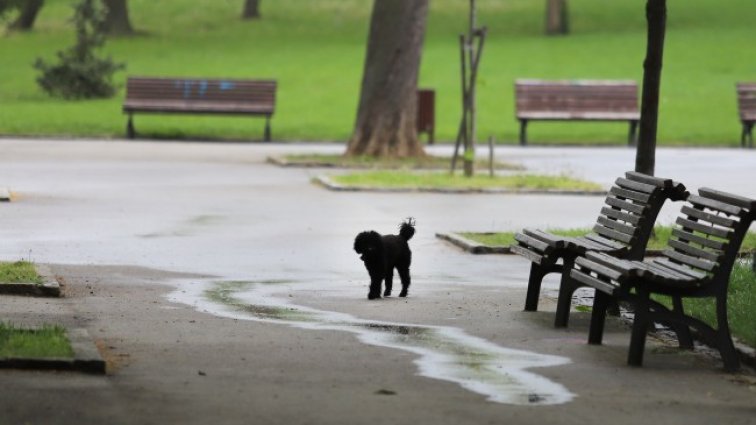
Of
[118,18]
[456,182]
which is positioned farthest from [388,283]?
[118,18]

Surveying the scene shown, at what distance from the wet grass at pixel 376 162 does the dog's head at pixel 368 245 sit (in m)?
14.9

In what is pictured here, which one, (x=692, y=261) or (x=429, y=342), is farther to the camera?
(x=429, y=342)

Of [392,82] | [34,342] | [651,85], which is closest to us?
[34,342]

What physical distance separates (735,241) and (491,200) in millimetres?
12673

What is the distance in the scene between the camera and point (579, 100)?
38.3 meters

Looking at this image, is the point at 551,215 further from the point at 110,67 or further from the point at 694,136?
the point at 110,67

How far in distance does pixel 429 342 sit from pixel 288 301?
2300 mm

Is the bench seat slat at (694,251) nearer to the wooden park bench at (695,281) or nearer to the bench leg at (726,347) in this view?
the wooden park bench at (695,281)

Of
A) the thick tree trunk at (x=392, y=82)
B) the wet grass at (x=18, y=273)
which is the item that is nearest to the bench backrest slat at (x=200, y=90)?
the thick tree trunk at (x=392, y=82)

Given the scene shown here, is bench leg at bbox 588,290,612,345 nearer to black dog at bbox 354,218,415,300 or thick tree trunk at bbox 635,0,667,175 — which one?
black dog at bbox 354,218,415,300

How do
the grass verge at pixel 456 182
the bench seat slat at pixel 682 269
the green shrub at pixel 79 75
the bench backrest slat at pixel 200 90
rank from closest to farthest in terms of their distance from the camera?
the bench seat slat at pixel 682 269 < the grass verge at pixel 456 182 < the bench backrest slat at pixel 200 90 < the green shrub at pixel 79 75

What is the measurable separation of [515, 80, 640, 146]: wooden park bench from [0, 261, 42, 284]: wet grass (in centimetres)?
2420

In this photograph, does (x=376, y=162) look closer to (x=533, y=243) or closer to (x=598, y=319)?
(x=533, y=243)

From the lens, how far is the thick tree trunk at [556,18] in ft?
204
